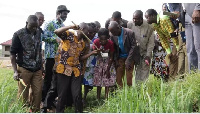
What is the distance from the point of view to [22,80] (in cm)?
417

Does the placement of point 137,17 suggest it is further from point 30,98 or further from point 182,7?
point 30,98

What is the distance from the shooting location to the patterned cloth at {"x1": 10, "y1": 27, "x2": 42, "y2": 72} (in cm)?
428

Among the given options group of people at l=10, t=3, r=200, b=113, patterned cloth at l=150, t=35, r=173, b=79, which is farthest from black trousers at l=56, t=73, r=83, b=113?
patterned cloth at l=150, t=35, r=173, b=79

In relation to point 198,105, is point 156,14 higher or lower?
higher

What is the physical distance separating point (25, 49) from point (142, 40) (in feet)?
7.60

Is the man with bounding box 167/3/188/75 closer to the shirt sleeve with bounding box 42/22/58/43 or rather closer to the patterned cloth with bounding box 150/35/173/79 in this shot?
the patterned cloth with bounding box 150/35/173/79

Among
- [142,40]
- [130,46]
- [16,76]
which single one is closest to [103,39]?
[130,46]

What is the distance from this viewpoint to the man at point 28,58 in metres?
4.28

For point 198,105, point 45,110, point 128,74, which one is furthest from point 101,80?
point 198,105

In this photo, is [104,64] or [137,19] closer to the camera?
[104,64]

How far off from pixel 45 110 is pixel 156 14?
290 cm

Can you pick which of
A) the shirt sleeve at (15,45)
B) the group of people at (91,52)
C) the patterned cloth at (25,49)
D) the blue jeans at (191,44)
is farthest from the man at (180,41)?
the shirt sleeve at (15,45)

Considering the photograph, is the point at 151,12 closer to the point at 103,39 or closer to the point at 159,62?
the point at 103,39

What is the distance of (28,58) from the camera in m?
4.36
